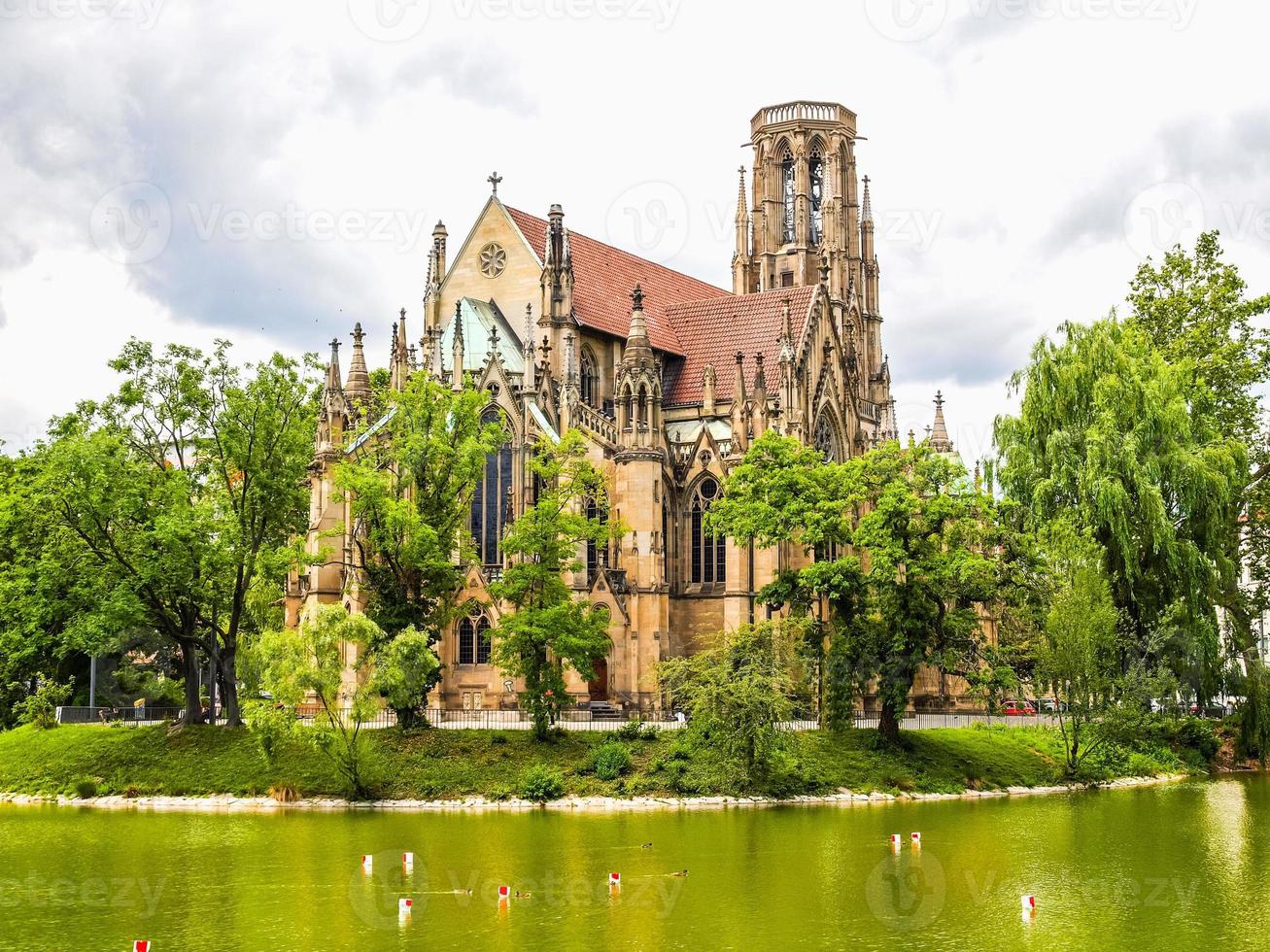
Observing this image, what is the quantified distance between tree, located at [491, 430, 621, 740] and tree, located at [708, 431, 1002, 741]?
600 cm

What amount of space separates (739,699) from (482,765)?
335 inches

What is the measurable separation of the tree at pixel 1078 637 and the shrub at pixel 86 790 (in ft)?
99.2

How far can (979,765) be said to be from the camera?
48656 millimetres

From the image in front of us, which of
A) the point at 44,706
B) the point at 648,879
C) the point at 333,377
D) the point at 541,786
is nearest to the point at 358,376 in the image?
the point at 333,377

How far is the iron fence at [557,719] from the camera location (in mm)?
50625

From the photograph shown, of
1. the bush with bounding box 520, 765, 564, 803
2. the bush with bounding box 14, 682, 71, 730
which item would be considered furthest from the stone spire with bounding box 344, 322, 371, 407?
the bush with bounding box 520, 765, 564, 803

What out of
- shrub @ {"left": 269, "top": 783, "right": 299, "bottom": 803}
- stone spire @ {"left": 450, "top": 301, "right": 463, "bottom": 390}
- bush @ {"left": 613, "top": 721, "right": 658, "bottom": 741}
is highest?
stone spire @ {"left": 450, "top": 301, "right": 463, "bottom": 390}

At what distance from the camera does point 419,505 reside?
50.0 m

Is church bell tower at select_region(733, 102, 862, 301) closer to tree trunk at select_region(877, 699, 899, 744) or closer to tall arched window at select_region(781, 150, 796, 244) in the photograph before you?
tall arched window at select_region(781, 150, 796, 244)

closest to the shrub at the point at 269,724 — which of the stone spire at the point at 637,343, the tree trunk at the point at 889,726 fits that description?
the tree trunk at the point at 889,726

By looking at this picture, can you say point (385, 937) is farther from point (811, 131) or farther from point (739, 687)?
point (811, 131)

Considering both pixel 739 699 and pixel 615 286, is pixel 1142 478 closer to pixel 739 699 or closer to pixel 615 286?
pixel 739 699

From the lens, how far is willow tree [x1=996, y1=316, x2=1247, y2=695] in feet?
166

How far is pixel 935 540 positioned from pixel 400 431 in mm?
18509
